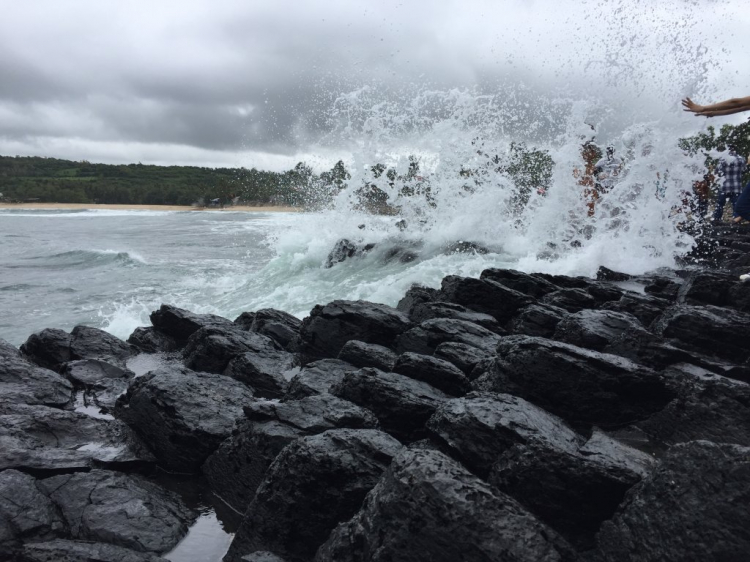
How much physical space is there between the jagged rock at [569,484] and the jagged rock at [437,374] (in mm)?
1342

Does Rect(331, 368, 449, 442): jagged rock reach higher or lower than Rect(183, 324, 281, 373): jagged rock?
higher

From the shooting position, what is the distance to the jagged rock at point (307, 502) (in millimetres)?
2629

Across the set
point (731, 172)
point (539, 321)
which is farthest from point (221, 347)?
point (731, 172)

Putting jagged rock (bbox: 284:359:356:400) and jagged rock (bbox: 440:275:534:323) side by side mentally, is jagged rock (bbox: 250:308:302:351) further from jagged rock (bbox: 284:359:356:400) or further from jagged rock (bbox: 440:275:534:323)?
jagged rock (bbox: 440:275:534:323)

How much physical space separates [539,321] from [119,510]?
12.9 ft

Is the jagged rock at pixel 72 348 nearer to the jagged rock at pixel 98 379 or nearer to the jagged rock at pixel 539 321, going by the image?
the jagged rock at pixel 98 379

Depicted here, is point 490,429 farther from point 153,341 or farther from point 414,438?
point 153,341

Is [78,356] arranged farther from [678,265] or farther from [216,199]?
[216,199]

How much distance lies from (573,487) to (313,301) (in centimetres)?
764

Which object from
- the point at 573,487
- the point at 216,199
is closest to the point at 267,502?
the point at 573,487

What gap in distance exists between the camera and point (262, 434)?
3271 millimetres

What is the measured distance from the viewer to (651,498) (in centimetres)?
211

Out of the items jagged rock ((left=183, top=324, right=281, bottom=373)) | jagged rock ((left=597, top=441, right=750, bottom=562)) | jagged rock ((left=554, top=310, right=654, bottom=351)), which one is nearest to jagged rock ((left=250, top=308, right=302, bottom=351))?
jagged rock ((left=183, top=324, right=281, bottom=373))

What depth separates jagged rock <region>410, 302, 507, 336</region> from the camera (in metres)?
5.46
